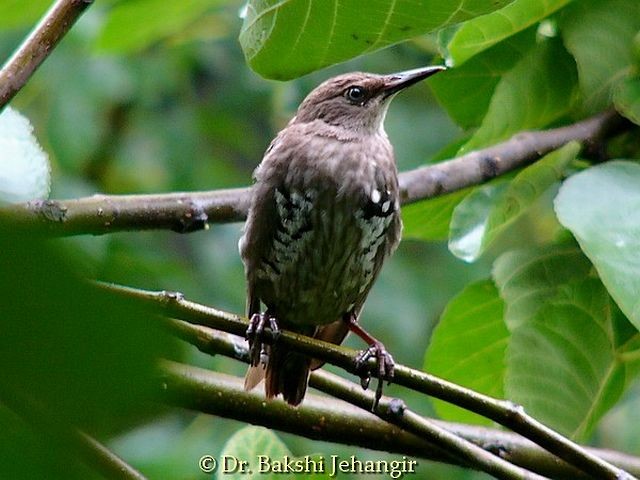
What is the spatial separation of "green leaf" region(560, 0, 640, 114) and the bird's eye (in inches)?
39.7

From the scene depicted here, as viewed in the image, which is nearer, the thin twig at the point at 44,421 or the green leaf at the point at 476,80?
the thin twig at the point at 44,421

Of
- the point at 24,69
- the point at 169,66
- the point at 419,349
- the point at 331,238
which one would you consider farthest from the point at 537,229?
the point at 24,69

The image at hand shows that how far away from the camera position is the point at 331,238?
2.82 meters

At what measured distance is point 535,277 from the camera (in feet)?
7.82

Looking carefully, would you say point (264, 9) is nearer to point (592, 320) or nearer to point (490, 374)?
point (592, 320)

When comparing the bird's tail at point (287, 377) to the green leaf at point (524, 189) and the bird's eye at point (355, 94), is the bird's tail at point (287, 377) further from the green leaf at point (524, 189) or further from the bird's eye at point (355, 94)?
the bird's eye at point (355, 94)

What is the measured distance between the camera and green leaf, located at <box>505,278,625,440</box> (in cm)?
232

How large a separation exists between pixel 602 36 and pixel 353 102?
1.13m

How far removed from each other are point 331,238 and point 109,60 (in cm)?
314

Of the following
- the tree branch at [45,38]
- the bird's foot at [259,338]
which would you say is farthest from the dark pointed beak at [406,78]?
the tree branch at [45,38]

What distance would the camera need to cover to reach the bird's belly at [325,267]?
2803 mm

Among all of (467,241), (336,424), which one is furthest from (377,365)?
(467,241)

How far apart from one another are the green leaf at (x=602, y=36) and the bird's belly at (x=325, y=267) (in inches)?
26.5

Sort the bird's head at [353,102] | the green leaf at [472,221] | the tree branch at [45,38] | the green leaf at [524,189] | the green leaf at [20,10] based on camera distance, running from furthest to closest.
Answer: the bird's head at [353,102]
the green leaf at [20,10]
the green leaf at [524,189]
the green leaf at [472,221]
the tree branch at [45,38]
